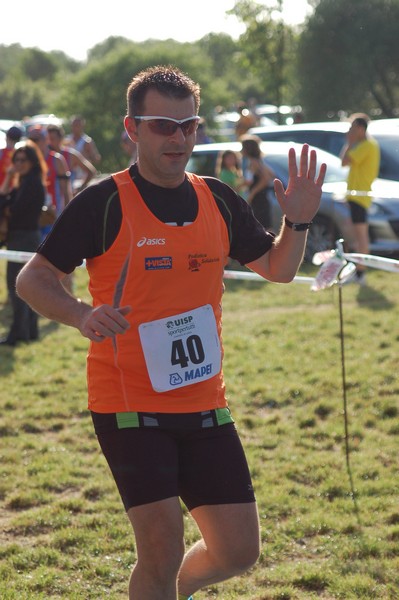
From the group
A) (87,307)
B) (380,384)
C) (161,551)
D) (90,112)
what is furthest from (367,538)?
(90,112)

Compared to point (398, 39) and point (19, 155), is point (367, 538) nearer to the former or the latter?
point (19, 155)

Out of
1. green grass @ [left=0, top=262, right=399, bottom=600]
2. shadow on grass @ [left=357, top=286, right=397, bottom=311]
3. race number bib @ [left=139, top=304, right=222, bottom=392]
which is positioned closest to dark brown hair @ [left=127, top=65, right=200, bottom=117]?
race number bib @ [left=139, top=304, right=222, bottom=392]

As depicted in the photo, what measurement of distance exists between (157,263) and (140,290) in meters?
0.11

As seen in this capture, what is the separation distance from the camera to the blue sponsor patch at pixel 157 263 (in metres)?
3.20

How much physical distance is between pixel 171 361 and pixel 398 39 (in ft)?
78.8

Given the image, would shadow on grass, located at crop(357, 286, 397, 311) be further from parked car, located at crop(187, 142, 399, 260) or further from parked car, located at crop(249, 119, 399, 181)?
parked car, located at crop(249, 119, 399, 181)

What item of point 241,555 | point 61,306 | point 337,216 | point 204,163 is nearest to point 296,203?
point 61,306

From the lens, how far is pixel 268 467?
5984 millimetres

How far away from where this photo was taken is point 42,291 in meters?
3.19

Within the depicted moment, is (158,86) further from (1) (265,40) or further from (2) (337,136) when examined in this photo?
(1) (265,40)

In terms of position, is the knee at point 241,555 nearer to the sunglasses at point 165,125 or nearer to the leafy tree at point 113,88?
the sunglasses at point 165,125

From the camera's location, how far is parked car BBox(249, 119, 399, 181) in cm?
1080

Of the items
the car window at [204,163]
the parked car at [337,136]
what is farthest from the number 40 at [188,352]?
the car window at [204,163]

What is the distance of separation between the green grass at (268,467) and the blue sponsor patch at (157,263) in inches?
72.2
